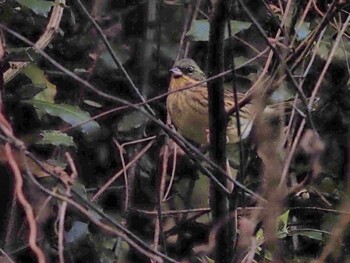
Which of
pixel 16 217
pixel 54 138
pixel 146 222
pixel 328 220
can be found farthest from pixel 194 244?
pixel 54 138

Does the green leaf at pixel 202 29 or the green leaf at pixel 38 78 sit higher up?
the green leaf at pixel 202 29

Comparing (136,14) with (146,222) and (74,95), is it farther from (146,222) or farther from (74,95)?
(146,222)

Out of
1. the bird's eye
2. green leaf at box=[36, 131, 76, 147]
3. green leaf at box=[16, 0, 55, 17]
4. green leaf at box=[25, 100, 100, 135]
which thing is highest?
green leaf at box=[16, 0, 55, 17]

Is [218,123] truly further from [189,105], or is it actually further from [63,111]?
[189,105]

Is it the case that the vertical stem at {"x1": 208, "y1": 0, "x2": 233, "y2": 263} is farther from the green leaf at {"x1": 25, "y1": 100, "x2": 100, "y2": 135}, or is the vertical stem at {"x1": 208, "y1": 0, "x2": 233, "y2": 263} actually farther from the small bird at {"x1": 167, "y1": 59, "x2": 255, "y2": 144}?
the small bird at {"x1": 167, "y1": 59, "x2": 255, "y2": 144}

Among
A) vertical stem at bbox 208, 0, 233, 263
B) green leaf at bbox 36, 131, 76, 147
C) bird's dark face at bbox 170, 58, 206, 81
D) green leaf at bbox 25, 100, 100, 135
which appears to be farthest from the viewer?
bird's dark face at bbox 170, 58, 206, 81

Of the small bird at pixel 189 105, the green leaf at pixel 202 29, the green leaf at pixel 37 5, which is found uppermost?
the green leaf at pixel 37 5

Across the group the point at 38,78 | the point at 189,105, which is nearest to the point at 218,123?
the point at 38,78

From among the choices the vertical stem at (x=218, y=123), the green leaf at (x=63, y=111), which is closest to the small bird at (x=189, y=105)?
the green leaf at (x=63, y=111)

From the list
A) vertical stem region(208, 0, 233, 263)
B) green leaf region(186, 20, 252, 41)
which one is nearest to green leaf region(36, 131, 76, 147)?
green leaf region(186, 20, 252, 41)

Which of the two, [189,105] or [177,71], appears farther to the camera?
Result: [189,105]

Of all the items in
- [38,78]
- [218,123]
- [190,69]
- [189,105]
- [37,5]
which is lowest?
[189,105]

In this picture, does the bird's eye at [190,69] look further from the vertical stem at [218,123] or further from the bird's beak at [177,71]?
the vertical stem at [218,123]

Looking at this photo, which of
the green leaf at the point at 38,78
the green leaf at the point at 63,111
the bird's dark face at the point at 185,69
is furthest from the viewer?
the bird's dark face at the point at 185,69
